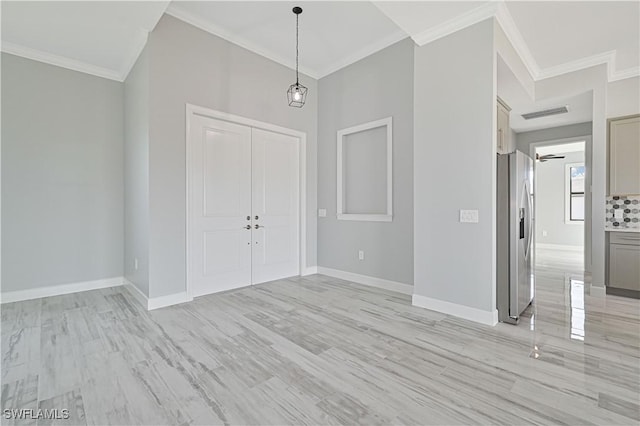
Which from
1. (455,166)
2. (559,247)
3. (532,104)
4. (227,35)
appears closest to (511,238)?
(455,166)

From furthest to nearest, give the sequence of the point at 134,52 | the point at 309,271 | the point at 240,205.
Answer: the point at 309,271, the point at 240,205, the point at 134,52

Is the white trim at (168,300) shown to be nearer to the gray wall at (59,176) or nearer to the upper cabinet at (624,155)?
the gray wall at (59,176)

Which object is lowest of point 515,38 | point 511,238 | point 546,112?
point 511,238

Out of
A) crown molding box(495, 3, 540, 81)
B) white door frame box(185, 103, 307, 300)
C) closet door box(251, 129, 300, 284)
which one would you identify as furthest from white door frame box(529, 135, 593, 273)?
closet door box(251, 129, 300, 284)

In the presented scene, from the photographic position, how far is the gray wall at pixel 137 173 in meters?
3.41

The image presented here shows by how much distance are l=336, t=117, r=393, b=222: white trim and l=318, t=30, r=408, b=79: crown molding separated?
1.00 m

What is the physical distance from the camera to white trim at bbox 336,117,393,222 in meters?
4.07

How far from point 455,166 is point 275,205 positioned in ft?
8.70

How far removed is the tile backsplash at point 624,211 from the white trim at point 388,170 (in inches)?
121

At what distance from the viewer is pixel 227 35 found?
391 centimetres

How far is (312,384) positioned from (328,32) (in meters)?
4.04

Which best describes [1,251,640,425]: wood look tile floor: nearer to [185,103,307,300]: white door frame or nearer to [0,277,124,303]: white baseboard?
[0,277,124,303]: white baseboard

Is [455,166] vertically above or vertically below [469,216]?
above

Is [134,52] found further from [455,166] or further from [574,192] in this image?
[574,192]
